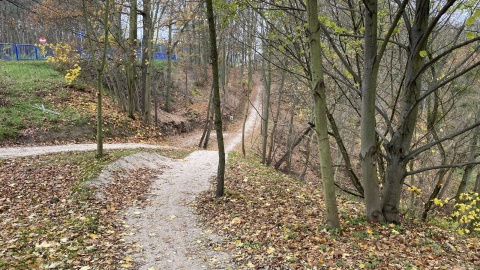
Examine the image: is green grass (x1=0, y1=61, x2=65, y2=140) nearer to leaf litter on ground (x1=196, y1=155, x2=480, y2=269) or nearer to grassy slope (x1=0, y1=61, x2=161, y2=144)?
grassy slope (x1=0, y1=61, x2=161, y2=144)

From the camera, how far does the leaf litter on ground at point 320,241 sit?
4809mm

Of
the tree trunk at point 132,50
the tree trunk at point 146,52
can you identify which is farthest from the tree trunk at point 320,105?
the tree trunk at point 146,52

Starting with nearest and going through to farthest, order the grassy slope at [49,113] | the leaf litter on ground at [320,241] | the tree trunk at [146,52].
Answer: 1. the leaf litter on ground at [320,241]
2. the grassy slope at [49,113]
3. the tree trunk at [146,52]

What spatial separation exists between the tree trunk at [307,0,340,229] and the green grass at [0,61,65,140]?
14676 mm

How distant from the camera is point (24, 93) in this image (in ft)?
62.0

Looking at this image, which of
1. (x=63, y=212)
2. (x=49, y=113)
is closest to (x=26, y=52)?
(x=49, y=113)

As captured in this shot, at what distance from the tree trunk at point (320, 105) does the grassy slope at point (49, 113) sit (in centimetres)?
1427

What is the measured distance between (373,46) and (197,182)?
24.3 ft

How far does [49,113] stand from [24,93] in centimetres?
316

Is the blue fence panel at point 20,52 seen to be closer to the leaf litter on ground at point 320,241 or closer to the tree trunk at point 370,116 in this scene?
the leaf litter on ground at point 320,241

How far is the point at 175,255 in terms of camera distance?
564cm

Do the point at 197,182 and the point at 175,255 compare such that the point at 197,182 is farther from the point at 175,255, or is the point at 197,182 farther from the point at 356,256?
the point at 356,256

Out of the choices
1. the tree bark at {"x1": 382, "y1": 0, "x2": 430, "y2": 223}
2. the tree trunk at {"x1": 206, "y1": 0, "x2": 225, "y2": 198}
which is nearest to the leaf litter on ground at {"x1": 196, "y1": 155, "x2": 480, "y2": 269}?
the tree bark at {"x1": 382, "y1": 0, "x2": 430, "y2": 223}

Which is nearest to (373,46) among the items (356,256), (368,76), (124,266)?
(368,76)
